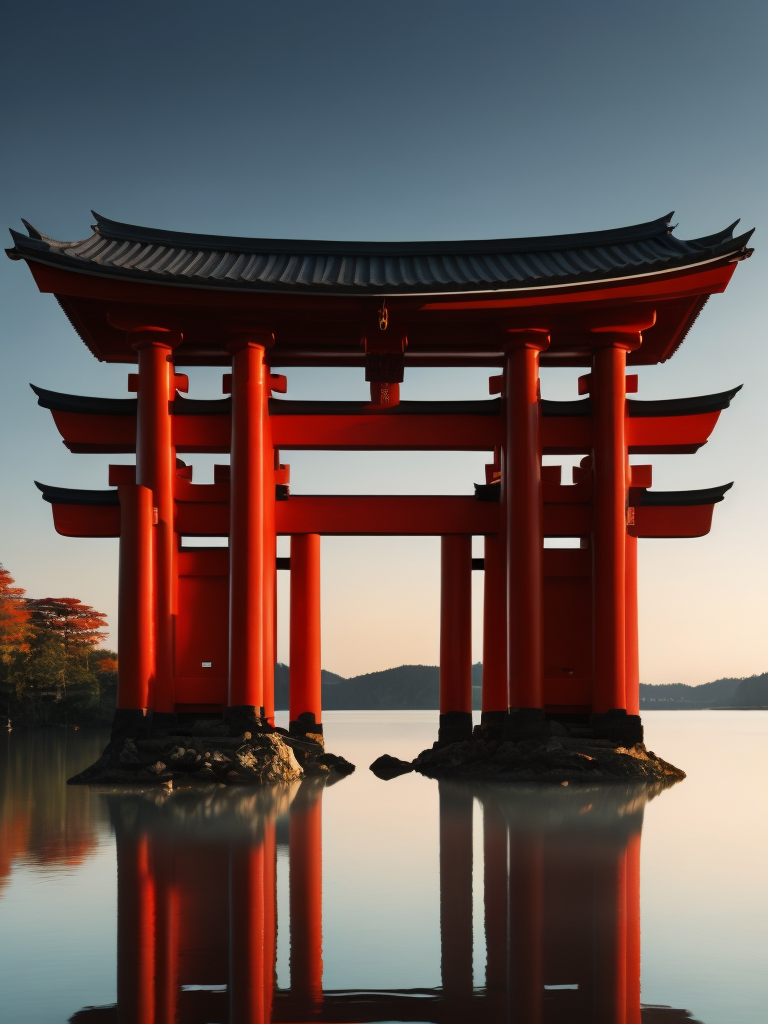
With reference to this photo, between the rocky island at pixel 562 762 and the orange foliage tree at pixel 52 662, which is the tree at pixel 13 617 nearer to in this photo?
the orange foliage tree at pixel 52 662

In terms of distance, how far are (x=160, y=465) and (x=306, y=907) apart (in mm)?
10566

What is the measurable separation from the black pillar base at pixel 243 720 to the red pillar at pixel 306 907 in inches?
165

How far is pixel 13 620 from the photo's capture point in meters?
39.8

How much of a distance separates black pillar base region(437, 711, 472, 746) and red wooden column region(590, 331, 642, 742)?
310 centimetres

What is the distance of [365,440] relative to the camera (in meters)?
16.4

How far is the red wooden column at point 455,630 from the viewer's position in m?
18.1

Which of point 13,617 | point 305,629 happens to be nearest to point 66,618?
point 13,617

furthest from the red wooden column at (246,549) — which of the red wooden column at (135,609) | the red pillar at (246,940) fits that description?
the red pillar at (246,940)

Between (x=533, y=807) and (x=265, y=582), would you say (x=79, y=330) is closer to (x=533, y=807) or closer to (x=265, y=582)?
(x=265, y=582)

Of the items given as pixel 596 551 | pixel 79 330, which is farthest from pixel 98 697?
pixel 596 551

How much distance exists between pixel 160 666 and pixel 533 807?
6.29 meters

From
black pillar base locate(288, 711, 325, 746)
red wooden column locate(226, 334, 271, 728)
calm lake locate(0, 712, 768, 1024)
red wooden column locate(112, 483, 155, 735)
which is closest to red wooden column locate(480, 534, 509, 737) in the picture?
black pillar base locate(288, 711, 325, 746)

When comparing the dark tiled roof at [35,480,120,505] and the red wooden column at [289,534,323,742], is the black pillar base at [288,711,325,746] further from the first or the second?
the dark tiled roof at [35,480,120,505]

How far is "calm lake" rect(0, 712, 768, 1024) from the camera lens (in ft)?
14.1
